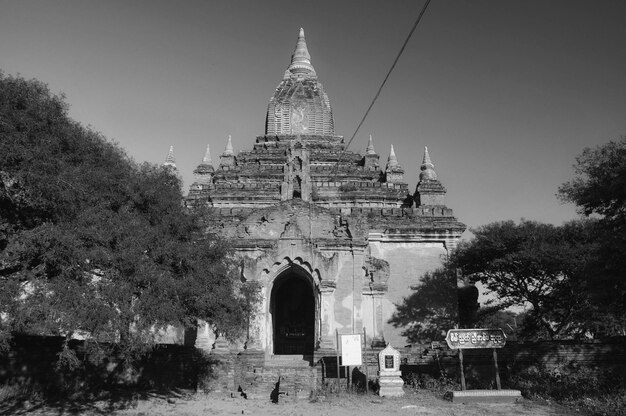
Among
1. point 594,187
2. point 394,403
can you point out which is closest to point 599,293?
point 594,187

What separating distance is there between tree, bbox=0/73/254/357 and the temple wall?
12.3m

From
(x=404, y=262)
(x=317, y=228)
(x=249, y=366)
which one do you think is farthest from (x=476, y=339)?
(x=404, y=262)

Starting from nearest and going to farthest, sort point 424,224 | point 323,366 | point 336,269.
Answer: point 323,366, point 336,269, point 424,224

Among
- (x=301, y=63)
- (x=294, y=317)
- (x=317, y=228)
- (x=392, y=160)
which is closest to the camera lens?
(x=317, y=228)

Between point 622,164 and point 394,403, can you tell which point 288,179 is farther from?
point 622,164

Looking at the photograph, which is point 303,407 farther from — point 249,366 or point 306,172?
point 306,172

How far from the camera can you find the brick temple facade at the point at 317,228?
21609 millimetres

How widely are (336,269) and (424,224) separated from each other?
6896mm

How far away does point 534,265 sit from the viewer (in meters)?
24.1

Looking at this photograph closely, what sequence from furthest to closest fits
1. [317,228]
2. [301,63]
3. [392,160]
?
[301,63] < [392,160] < [317,228]

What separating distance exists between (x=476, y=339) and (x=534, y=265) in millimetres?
8876

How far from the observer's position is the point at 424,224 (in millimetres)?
26500

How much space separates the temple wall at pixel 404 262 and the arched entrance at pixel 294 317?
3719mm

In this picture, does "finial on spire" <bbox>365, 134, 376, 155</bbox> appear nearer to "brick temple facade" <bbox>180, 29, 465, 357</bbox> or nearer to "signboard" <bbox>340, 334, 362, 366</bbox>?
"brick temple facade" <bbox>180, 29, 465, 357</bbox>
